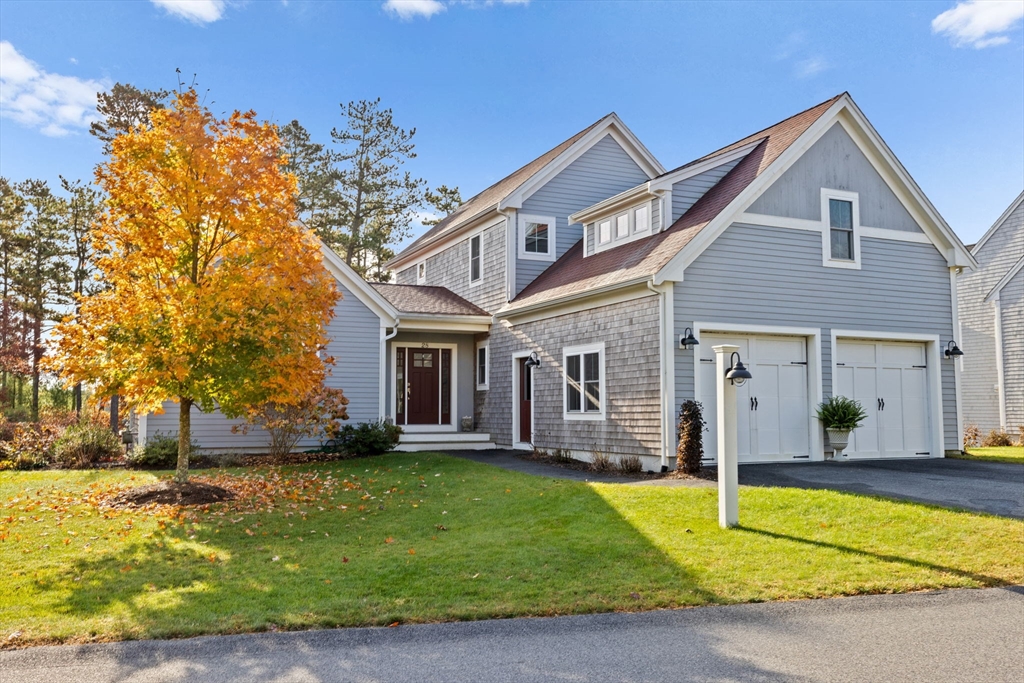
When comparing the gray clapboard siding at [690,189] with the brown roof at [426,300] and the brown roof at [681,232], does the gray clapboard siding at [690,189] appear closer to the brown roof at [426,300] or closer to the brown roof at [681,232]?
the brown roof at [681,232]

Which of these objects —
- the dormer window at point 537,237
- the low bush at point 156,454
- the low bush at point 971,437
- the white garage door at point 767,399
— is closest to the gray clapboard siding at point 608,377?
the white garage door at point 767,399

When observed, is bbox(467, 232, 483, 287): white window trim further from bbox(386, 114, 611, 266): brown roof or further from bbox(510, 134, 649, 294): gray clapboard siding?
bbox(510, 134, 649, 294): gray clapboard siding

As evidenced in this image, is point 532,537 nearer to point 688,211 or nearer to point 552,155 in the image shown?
point 688,211

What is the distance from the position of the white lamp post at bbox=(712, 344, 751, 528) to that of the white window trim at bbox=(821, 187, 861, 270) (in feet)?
23.7

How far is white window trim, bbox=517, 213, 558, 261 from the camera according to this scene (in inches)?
786

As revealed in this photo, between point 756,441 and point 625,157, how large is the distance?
9.78 meters

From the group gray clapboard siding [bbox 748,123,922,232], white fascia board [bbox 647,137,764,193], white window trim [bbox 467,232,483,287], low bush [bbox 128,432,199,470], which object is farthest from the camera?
white window trim [bbox 467,232,483,287]

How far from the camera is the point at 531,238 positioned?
20125 millimetres

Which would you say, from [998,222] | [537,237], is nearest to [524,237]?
[537,237]

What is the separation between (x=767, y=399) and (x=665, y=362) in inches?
97.7

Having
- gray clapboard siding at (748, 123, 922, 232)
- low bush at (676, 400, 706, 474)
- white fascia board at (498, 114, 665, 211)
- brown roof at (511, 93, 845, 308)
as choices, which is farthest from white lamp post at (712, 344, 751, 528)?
white fascia board at (498, 114, 665, 211)

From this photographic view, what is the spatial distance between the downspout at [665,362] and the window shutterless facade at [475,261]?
8631 mm

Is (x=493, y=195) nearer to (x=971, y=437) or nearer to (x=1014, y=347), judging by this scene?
(x=971, y=437)

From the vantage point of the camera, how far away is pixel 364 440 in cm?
1727
